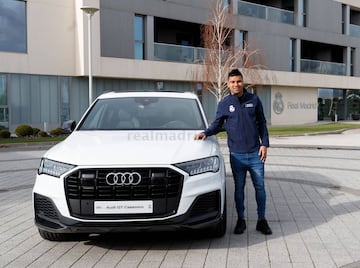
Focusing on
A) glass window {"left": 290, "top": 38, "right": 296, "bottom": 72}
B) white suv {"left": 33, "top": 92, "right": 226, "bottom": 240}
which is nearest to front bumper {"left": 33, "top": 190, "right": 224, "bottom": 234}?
white suv {"left": 33, "top": 92, "right": 226, "bottom": 240}

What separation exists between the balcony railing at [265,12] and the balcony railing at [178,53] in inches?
235

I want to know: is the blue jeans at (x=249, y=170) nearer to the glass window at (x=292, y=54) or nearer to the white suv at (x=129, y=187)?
the white suv at (x=129, y=187)

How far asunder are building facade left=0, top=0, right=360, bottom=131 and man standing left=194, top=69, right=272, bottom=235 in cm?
2017

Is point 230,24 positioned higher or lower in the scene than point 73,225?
higher

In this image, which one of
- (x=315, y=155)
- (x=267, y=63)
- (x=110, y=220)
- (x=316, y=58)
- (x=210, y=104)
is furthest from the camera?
(x=316, y=58)

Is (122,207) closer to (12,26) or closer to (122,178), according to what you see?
(122,178)

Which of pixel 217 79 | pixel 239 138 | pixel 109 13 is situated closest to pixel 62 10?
pixel 109 13

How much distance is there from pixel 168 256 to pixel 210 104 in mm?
28768

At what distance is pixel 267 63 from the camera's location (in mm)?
35781

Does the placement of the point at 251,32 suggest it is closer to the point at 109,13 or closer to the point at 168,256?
the point at 109,13

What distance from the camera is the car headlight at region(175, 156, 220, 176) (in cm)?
467

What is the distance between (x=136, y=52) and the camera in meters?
28.5

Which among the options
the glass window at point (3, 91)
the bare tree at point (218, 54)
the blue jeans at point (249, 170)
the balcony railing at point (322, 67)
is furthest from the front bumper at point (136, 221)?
the balcony railing at point (322, 67)

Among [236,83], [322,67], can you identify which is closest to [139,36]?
[322,67]
